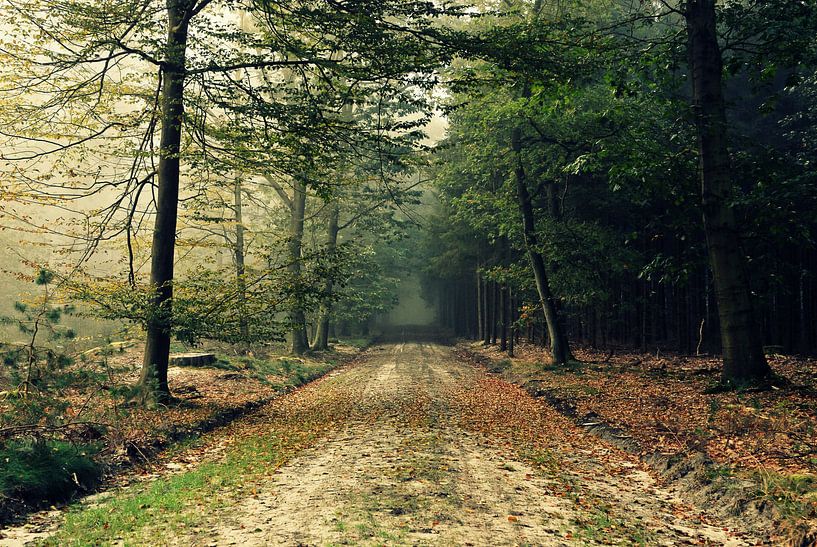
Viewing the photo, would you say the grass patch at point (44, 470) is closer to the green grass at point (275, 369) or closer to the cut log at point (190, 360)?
the green grass at point (275, 369)

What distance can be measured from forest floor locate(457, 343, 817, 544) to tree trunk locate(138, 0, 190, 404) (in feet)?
26.8

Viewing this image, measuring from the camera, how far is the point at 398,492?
19.3 feet

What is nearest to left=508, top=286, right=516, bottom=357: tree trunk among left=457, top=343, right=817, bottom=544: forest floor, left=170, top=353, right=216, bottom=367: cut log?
left=457, top=343, right=817, bottom=544: forest floor

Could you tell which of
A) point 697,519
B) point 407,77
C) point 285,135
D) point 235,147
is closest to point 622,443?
point 697,519

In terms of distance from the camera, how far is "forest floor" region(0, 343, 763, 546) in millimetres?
4875

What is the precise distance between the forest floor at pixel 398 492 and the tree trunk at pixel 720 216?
3554 millimetres

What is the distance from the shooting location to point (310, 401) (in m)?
13.4

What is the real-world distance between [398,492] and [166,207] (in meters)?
8.82

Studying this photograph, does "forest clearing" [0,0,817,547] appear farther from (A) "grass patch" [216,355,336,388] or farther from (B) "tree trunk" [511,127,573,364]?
(B) "tree trunk" [511,127,573,364]

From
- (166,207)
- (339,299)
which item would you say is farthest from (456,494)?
(166,207)

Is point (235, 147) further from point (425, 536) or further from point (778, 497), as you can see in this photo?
point (778, 497)

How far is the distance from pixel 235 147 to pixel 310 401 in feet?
19.9

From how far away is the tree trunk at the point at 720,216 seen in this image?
10.6 metres

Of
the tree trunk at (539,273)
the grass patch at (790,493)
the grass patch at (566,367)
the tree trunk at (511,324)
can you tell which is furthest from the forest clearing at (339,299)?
the tree trunk at (511,324)
